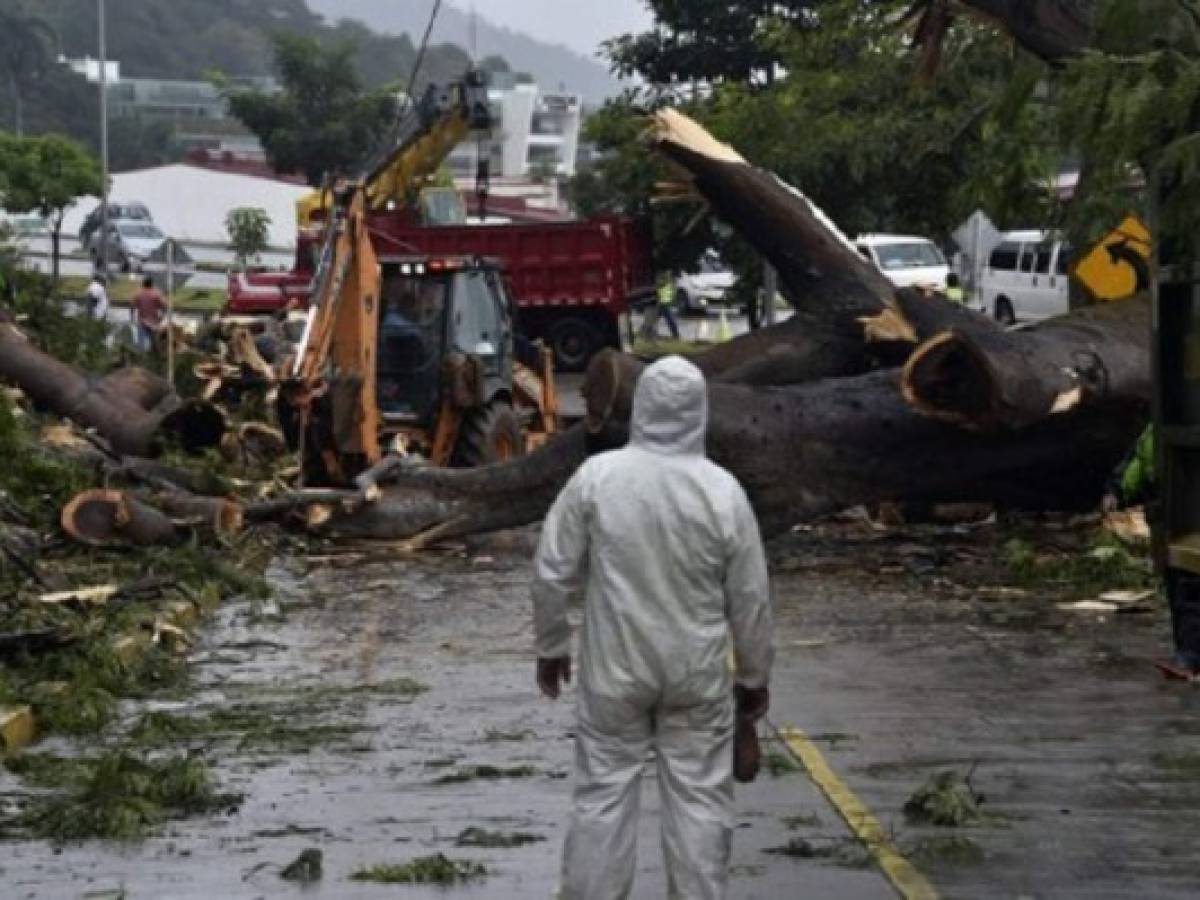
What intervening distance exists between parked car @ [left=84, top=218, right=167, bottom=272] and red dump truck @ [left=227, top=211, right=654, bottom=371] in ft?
86.0

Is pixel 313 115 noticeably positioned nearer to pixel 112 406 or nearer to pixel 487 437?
pixel 112 406

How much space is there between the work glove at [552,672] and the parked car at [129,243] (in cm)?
6388

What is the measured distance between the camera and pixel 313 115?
9062 centimetres

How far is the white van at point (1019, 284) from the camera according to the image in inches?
1978

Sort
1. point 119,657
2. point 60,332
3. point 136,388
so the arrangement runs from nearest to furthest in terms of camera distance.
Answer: point 119,657 → point 136,388 → point 60,332

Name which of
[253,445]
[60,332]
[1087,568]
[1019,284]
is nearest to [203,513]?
[1087,568]

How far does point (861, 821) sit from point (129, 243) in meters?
73.3

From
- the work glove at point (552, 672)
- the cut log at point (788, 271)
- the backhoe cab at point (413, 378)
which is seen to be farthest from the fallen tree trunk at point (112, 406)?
the work glove at point (552, 672)

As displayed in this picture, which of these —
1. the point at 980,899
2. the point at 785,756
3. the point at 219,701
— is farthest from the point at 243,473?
the point at 980,899

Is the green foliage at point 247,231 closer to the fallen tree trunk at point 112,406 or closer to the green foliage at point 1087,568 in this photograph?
the fallen tree trunk at point 112,406

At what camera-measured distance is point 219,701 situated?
14.7 m

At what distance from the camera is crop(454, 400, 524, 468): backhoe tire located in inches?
987

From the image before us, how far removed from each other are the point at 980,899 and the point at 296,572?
40.4 ft

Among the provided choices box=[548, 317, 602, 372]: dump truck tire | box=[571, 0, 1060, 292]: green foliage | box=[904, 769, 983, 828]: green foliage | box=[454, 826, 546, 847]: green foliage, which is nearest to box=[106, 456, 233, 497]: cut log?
box=[571, 0, 1060, 292]: green foliage
